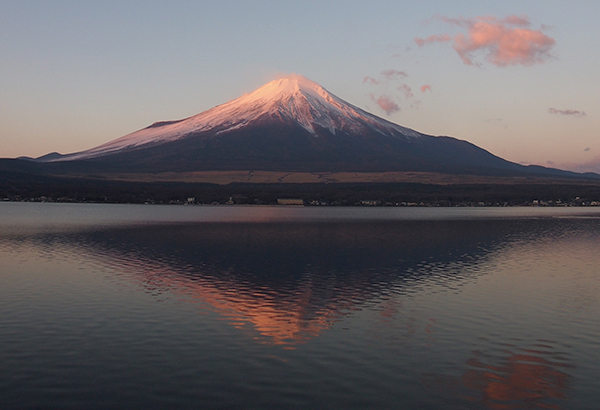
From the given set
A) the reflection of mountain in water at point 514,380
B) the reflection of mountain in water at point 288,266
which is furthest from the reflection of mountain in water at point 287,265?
the reflection of mountain in water at point 514,380

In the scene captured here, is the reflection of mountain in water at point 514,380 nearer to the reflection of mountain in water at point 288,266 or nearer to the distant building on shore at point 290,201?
the reflection of mountain in water at point 288,266

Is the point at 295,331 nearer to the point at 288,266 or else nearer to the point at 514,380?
the point at 514,380

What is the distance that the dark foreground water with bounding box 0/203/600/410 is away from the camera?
44.0 feet

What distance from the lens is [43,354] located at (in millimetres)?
16078

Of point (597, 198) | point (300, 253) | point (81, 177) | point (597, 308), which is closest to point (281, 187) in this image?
point (81, 177)

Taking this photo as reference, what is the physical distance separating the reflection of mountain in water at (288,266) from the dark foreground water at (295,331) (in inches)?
6.7

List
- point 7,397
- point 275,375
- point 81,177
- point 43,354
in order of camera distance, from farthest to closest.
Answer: point 81,177 → point 43,354 → point 275,375 → point 7,397

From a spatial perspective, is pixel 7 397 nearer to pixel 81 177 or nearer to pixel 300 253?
pixel 300 253

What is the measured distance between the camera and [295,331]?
63.0 ft

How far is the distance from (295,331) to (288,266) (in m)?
16.2

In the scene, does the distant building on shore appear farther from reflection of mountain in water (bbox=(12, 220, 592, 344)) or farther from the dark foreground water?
the dark foreground water

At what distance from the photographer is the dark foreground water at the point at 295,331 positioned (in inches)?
528

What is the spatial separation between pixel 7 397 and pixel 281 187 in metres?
159

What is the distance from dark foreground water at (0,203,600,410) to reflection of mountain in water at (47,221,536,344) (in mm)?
169
